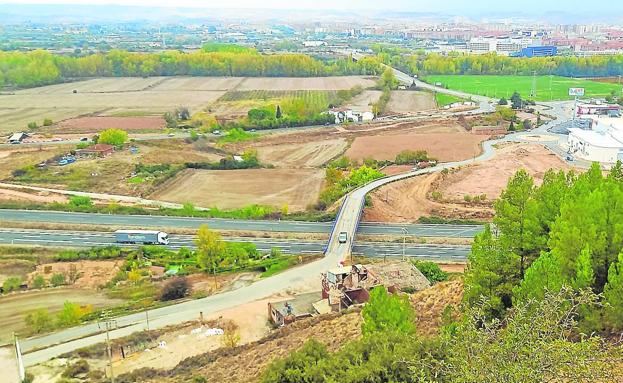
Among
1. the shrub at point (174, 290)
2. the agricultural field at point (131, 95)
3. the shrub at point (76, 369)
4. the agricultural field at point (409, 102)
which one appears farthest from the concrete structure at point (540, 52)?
the shrub at point (76, 369)

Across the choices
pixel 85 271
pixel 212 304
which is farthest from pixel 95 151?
pixel 212 304

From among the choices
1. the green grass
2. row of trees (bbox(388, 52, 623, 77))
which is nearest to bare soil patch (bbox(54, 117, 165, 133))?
the green grass

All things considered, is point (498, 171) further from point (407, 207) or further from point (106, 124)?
point (106, 124)

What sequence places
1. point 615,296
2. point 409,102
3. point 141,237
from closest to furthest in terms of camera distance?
1. point 615,296
2. point 141,237
3. point 409,102

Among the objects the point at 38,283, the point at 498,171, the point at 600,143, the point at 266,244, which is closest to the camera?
the point at 38,283

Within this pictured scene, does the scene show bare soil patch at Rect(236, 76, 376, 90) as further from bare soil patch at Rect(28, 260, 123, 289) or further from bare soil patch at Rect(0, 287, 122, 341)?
bare soil patch at Rect(0, 287, 122, 341)

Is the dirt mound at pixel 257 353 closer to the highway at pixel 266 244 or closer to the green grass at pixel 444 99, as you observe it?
the highway at pixel 266 244
